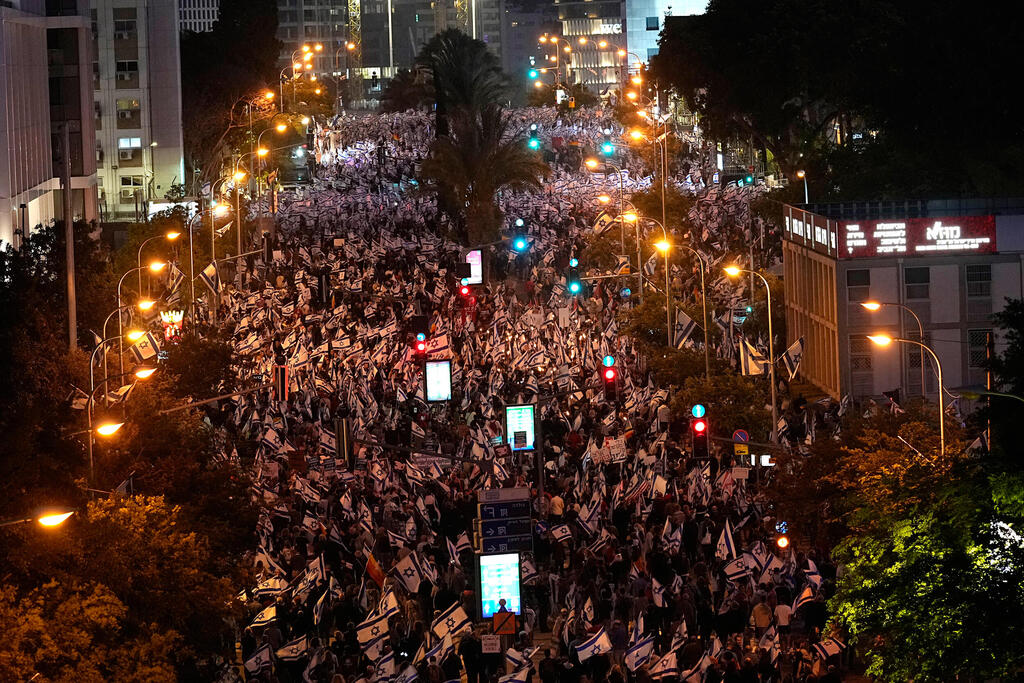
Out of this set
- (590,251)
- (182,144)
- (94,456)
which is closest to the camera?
(94,456)

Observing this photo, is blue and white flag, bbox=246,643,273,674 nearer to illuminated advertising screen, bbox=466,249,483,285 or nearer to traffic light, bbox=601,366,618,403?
traffic light, bbox=601,366,618,403

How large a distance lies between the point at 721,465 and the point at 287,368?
1068 cm

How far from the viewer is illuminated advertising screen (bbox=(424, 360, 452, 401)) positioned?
1588 inches

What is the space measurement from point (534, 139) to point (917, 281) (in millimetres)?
67724

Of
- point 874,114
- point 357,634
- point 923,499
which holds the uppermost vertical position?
point 874,114

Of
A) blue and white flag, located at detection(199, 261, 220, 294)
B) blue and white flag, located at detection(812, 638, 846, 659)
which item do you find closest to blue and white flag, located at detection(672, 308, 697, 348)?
blue and white flag, located at detection(199, 261, 220, 294)

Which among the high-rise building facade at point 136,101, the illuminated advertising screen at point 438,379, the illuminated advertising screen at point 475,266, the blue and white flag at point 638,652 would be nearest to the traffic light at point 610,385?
the illuminated advertising screen at point 438,379

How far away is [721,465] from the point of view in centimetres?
3425

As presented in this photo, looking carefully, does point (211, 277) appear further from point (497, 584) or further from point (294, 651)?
point (294, 651)

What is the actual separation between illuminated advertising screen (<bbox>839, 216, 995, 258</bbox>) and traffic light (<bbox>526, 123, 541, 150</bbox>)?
59614 mm

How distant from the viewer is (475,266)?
6369 cm

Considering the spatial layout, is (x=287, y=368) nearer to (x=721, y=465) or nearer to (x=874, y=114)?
(x=721, y=465)

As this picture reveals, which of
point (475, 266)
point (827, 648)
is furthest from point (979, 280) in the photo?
point (475, 266)

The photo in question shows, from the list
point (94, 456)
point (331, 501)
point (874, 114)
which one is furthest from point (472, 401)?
point (874, 114)
